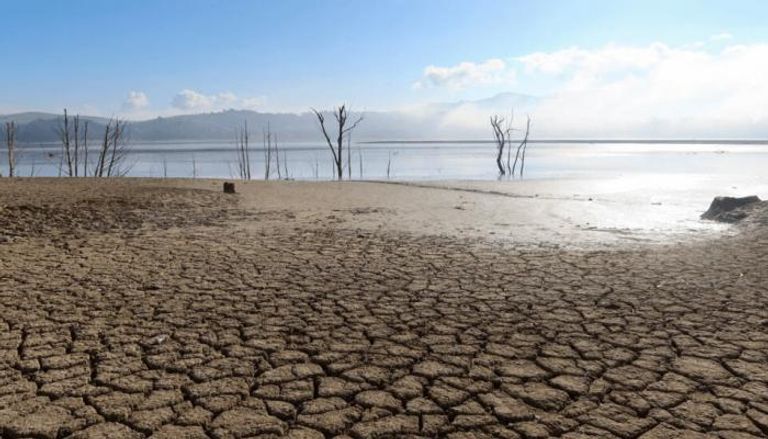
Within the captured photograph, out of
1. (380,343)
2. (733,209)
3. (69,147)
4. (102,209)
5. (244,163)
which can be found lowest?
(380,343)

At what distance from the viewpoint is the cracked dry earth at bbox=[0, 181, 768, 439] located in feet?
8.48

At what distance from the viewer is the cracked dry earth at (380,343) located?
102 inches

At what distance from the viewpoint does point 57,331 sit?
3.64m

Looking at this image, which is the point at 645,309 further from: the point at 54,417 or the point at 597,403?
the point at 54,417

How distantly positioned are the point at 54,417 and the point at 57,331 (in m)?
1.29

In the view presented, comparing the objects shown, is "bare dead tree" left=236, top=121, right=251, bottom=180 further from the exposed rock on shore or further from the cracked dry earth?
the cracked dry earth

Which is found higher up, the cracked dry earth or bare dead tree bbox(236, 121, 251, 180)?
bare dead tree bbox(236, 121, 251, 180)

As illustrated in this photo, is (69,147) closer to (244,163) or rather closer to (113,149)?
(113,149)

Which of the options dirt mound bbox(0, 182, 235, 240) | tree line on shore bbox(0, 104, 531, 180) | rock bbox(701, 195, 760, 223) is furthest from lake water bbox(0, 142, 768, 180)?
rock bbox(701, 195, 760, 223)

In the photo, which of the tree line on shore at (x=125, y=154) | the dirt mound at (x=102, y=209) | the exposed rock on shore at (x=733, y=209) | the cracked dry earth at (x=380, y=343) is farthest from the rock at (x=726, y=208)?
the tree line on shore at (x=125, y=154)

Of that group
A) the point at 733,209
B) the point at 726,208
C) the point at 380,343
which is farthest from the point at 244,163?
the point at 380,343

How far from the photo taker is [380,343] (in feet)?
11.5

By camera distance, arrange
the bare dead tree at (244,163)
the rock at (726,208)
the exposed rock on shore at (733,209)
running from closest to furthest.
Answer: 1. the exposed rock on shore at (733,209)
2. the rock at (726,208)
3. the bare dead tree at (244,163)

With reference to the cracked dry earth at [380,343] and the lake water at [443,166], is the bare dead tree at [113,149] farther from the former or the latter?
the cracked dry earth at [380,343]
